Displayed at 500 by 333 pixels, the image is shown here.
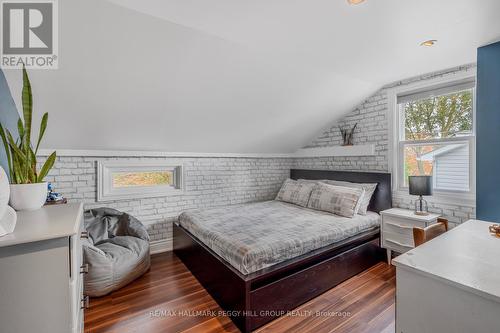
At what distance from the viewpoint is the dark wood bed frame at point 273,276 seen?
188 cm

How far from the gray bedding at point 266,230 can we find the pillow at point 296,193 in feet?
0.48

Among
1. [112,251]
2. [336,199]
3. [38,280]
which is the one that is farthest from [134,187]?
[336,199]

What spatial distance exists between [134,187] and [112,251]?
1.02 meters

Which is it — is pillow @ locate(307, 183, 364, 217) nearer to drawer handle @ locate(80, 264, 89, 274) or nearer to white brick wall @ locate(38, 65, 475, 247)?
white brick wall @ locate(38, 65, 475, 247)

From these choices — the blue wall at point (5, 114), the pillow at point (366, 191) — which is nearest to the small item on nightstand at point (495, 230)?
the pillow at point (366, 191)

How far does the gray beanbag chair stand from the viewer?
222 cm

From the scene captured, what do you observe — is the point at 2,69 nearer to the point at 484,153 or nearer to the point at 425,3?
the point at 425,3

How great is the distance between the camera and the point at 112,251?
2434 millimetres

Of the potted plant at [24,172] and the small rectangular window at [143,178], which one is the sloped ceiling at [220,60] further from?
the potted plant at [24,172]

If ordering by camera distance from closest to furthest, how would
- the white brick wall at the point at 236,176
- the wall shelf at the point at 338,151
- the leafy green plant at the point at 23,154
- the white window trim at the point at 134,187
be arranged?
the leafy green plant at the point at 23,154, the white brick wall at the point at 236,176, the white window trim at the point at 134,187, the wall shelf at the point at 338,151

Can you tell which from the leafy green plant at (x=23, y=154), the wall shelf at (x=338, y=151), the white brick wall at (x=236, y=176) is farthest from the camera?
the wall shelf at (x=338, y=151)

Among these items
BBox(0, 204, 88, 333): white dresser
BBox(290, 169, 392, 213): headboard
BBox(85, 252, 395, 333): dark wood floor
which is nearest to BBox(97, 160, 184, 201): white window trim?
BBox(85, 252, 395, 333): dark wood floor

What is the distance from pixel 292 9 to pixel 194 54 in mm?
942

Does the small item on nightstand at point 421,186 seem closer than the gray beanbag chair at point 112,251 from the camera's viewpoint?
No
